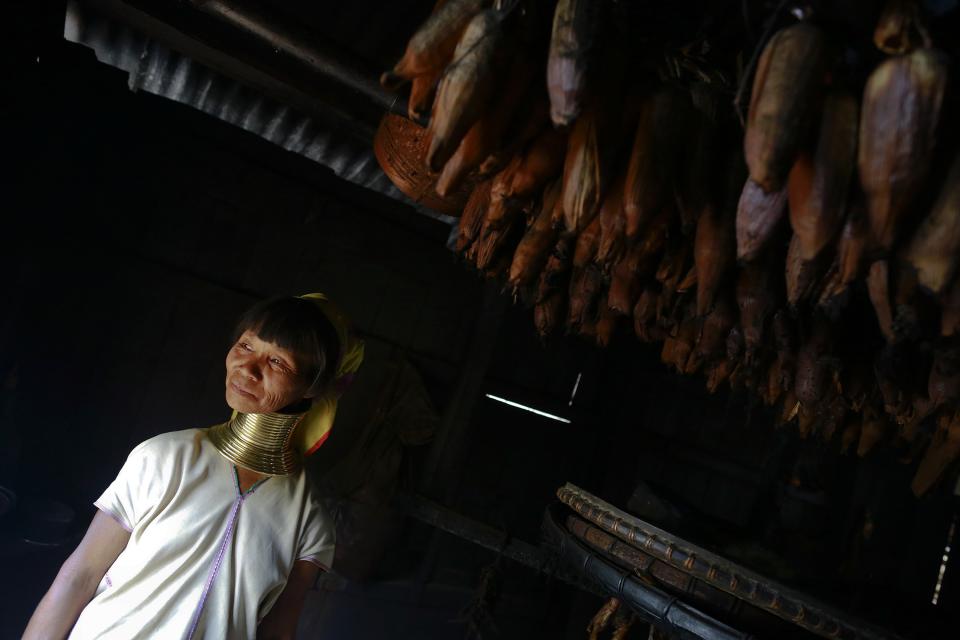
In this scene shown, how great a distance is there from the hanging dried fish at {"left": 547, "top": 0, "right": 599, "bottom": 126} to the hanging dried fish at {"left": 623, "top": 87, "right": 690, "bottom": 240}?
0.79ft

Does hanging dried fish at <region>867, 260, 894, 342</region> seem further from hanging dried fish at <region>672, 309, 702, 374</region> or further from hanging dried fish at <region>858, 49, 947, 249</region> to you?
hanging dried fish at <region>672, 309, 702, 374</region>

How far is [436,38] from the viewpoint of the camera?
1.01 metres

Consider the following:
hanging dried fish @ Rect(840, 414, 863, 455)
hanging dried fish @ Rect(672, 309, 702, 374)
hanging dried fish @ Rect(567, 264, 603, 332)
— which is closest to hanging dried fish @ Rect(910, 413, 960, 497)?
hanging dried fish @ Rect(840, 414, 863, 455)

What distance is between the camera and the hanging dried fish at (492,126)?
1.06 meters

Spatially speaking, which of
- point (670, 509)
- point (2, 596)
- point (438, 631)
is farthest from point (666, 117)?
point (438, 631)

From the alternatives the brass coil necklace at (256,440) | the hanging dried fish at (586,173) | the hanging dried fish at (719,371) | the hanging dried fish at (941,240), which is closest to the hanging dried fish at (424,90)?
the hanging dried fish at (586,173)

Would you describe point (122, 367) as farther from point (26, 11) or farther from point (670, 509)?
point (670, 509)

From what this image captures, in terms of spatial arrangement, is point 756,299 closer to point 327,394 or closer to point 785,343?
point 785,343

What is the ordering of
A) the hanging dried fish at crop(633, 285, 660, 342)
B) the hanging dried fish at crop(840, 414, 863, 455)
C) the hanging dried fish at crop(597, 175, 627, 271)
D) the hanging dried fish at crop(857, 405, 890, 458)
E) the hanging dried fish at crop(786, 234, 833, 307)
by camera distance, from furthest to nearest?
the hanging dried fish at crop(840, 414, 863, 455) → the hanging dried fish at crop(857, 405, 890, 458) → the hanging dried fish at crop(633, 285, 660, 342) → the hanging dried fish at crop(597, 175, 627, 271) → the hanging dried fish at crop(786, 234, 833, 307)

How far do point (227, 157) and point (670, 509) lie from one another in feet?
12.2

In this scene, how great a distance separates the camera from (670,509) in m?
2.40

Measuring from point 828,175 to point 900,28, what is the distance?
0.62 feet

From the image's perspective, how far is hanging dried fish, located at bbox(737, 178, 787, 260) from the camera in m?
0.92

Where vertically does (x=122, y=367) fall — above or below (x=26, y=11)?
below
